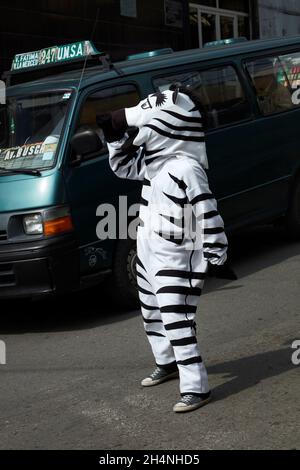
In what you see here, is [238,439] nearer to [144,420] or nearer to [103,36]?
[144,420]

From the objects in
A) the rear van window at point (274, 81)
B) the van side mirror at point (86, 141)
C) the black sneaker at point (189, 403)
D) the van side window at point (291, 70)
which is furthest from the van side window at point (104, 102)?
the black sneaker at point (189, 403)

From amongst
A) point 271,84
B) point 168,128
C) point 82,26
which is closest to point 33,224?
point 168,128

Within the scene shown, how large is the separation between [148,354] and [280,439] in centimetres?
172

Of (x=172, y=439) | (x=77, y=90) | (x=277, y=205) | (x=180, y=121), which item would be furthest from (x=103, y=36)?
(x=172, y=439)

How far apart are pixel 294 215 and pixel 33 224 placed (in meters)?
3.34

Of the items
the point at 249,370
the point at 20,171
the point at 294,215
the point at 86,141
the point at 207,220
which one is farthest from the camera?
the point at 294,215

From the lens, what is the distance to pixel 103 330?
20.1 feet

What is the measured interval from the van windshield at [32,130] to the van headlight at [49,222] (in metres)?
0.40

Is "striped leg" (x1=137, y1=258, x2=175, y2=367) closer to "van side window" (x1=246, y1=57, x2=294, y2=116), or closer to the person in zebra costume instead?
the person in zebra costume

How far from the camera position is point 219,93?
24.1ft

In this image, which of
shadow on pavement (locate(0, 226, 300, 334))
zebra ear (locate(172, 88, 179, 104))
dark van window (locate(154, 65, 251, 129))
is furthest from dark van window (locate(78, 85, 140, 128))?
zebra ear (locate(172, 88, 179, 104))

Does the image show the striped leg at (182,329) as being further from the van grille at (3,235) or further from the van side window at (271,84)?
the van side window at (271,84)

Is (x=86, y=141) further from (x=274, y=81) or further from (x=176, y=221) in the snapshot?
(x=274, y=81)

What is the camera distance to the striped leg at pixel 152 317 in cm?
455
